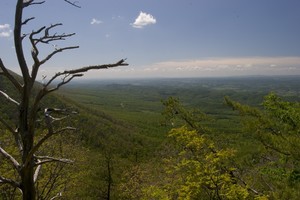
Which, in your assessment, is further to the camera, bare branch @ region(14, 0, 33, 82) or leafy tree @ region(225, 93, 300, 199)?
leafy tree @ region(225, 93, 300, 199)

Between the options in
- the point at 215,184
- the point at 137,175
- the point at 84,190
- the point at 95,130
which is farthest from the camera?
the point at 95,130

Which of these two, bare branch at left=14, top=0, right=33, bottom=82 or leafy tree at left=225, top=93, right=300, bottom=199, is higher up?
bare branch at left=14, top=0, right=33, bottom=82

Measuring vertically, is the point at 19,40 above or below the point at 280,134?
above

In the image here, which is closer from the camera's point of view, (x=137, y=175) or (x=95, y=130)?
(x=137, y=175)

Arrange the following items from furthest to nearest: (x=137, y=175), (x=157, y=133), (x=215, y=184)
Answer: (x=157, y=133), (x=137, y=175), (x=215, y=184)

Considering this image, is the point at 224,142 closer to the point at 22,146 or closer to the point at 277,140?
the point at 277,140

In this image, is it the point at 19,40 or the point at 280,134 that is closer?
the point at 19,40

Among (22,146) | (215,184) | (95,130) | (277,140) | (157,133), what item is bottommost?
(157,133)

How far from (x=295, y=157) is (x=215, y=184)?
3.37 m

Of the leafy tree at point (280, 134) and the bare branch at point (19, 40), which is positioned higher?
the bare branch at point (19, 40)

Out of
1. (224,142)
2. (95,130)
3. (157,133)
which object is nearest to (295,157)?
(224,142)

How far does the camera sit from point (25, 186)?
10.8ft

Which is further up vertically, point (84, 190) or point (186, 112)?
point (186, 112)

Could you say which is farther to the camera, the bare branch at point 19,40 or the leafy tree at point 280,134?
the leafy tree at point 280,134
